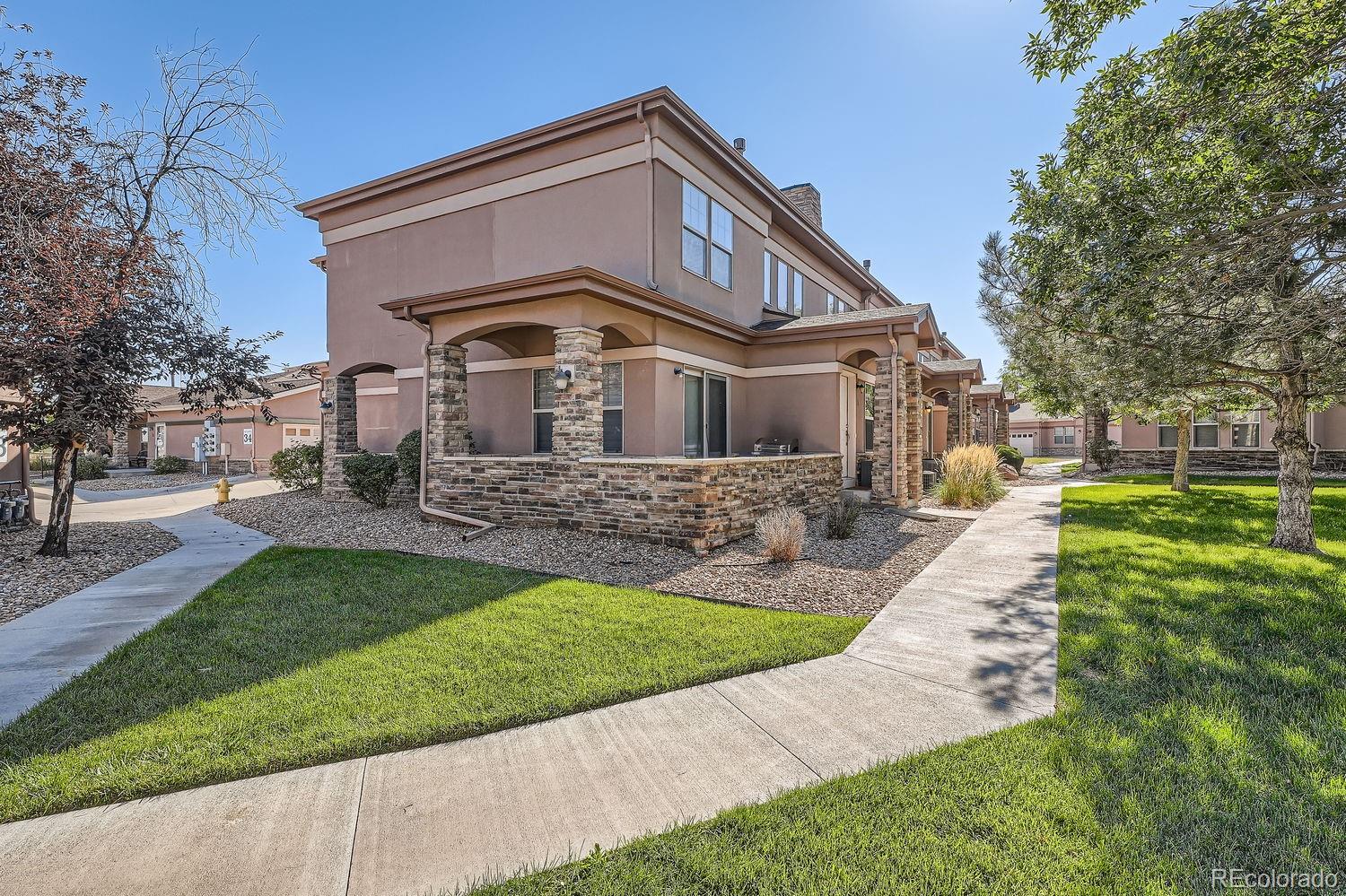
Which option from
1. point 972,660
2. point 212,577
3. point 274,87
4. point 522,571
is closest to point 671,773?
point 972,660

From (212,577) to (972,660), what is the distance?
314 inches

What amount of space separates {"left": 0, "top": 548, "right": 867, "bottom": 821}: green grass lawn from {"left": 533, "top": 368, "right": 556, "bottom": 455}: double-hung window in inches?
214

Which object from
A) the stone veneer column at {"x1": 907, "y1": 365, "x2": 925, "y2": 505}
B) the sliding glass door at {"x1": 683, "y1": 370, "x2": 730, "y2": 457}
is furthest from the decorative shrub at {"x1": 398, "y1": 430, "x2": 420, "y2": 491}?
the stone veneer column at {"x1": 907, "y1": 365, "x2": 925, "y2": 505}

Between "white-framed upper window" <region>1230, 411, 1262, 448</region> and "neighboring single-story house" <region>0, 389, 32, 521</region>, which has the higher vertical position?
"white-framed upper window" <region>1230, 411, 1262, 448</region>

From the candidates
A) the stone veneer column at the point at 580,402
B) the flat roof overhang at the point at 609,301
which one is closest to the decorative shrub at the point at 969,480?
the flat roof overhang at the point at 609,301

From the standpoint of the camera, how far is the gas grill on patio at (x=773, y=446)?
12914 mm

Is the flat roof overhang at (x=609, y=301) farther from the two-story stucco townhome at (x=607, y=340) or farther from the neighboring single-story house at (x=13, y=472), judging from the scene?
the neighboring single-story house at (x=13, y=472)

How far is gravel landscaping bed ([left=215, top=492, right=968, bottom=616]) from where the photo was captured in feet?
21.4

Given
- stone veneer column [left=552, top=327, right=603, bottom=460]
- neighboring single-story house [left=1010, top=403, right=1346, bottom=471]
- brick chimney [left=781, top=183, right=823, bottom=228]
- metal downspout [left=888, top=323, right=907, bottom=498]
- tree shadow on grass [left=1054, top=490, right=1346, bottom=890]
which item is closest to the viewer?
tree shadow on grass [left=1054, top=490, right=1346, bottom=890]

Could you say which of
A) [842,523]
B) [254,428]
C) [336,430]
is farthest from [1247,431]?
[254,428]

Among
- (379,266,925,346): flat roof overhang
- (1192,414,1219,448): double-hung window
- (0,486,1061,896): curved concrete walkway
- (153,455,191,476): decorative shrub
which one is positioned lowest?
(0,486,1061,896): curved concrete walkway

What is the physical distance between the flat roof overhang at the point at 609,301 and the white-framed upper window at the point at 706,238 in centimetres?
125

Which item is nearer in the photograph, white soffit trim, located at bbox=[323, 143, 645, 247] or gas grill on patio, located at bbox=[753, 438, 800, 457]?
white soffit trim, located at bbox=[323, 143, 645, 247]

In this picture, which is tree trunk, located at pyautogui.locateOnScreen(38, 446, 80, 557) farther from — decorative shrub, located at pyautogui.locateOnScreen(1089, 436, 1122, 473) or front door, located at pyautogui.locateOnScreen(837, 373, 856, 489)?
decorative shrub, located at pyautogui.locateOnScreen(1089, 436, 1122, 473)
